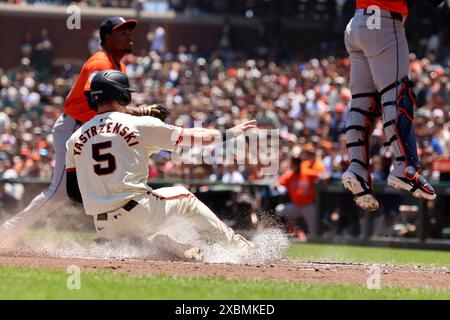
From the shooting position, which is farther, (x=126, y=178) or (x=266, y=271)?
(x=126, y=178)

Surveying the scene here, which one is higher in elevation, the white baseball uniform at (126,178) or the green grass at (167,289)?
the white baseball uniform at (126,178)

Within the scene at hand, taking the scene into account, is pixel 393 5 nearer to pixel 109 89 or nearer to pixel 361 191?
pixel 361 191

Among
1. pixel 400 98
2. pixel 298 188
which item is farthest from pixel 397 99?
pixel 298 188

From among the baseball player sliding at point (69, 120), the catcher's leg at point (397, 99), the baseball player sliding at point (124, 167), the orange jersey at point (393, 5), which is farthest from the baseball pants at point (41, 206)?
the orange jersey at point (393, 5)

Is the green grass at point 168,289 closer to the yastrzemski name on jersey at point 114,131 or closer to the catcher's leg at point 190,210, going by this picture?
the catcher's leg at point 190,210

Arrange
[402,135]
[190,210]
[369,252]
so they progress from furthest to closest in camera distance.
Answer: [369,252] < [402,135] < [190,210]

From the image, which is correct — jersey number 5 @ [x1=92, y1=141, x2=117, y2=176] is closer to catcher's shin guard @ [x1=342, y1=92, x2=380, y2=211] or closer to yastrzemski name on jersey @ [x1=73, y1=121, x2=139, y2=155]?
Answer: yastrzemski name on jersey @ [x1=73, y1=121, x2=139, y2=155]
